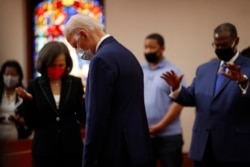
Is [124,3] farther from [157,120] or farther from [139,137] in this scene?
[139,137]

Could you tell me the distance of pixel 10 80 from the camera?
3.47 m

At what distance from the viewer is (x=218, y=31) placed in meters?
2.44

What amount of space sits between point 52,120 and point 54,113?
4cm

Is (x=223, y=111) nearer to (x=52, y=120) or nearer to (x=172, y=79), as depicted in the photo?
(x=172, y=79)

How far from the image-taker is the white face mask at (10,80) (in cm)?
340

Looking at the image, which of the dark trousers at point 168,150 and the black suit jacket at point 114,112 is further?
the dark trousers at point 168,150

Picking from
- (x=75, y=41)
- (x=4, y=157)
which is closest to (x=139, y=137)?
(x=75, y=41)

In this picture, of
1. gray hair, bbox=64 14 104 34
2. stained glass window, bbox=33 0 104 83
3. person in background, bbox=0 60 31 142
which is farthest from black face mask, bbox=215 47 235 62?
stained glass window, bbox=33 0 104 83

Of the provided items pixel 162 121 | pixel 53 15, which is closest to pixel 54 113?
pixel 162 121

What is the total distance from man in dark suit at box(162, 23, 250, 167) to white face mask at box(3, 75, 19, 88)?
1.41 m

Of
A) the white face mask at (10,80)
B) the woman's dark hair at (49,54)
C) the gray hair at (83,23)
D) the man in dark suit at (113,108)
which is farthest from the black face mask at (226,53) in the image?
the white face mask at (10,80)

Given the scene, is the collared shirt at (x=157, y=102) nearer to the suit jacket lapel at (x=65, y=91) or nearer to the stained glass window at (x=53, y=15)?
the suit jacket lapel at (x=65, y=91)

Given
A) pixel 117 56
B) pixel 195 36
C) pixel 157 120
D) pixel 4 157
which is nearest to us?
pixel 4 157

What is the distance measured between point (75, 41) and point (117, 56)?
0.23m
